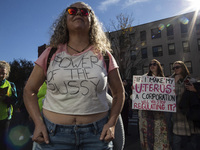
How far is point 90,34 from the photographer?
185 cm

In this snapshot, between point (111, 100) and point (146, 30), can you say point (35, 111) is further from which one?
point (146, 30)

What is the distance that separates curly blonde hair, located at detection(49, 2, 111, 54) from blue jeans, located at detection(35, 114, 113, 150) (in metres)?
0.72

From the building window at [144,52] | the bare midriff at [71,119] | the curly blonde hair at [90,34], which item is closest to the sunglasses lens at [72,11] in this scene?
the curly blonde hair at [90,34]

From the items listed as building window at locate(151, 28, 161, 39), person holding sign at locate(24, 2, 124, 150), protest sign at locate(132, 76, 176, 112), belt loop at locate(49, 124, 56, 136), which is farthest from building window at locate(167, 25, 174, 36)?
belt loop at locate(49, 124, 56, 136)

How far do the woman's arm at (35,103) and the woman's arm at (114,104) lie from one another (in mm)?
466

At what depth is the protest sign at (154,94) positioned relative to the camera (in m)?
3.83

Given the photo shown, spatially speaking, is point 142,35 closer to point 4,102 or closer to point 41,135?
point 4,102

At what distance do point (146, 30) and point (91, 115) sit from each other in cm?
2806

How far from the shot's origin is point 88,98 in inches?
57.0

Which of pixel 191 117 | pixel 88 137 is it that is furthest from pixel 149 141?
pixel 88 137

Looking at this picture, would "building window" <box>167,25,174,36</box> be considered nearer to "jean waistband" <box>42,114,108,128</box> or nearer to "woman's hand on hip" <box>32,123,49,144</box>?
"jean waistband" <box>42,114,108,128</box>

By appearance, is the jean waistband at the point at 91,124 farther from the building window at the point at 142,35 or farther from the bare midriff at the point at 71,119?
the building window at the point at 142,35

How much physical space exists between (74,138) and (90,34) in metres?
1.02

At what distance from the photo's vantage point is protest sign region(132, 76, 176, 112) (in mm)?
3830
